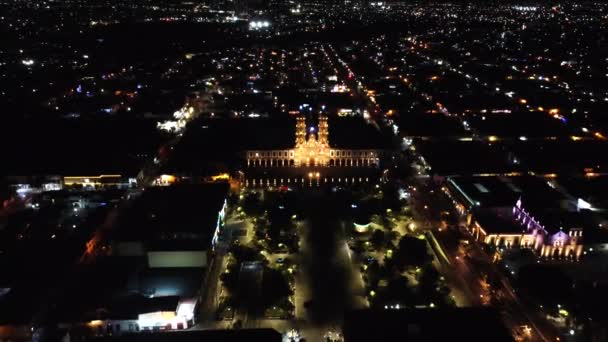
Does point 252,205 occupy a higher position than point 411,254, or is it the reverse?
point 252,205

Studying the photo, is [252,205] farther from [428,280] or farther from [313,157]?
[428,280]

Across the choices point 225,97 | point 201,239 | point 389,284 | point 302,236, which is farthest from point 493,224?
point 225,97

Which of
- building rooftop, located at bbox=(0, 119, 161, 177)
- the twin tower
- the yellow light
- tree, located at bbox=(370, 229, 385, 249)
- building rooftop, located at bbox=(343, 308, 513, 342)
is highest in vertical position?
building rooftop, located at bbox=(0, 119, 161, 177)

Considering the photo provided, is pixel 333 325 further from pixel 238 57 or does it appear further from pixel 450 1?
pixel 450 1

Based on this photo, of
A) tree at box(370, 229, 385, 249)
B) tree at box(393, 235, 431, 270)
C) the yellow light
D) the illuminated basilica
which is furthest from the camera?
the illuminated basilica

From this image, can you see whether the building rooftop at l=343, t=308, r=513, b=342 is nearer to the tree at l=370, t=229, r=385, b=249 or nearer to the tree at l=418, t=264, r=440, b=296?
the tree at l=418, t=264, r=440, b=296

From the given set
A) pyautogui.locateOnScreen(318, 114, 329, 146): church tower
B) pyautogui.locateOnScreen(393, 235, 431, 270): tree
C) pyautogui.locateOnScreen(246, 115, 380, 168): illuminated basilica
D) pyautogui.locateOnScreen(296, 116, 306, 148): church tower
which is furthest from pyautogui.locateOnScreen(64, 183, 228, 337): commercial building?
pyautogui.locateOnScreen(318, 114, 329, 146): church tower

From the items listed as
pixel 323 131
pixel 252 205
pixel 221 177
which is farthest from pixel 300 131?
pixel 252 205

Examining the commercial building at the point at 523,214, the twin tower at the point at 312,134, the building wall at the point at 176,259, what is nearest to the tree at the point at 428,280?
the commercial building at the point at 523,214
